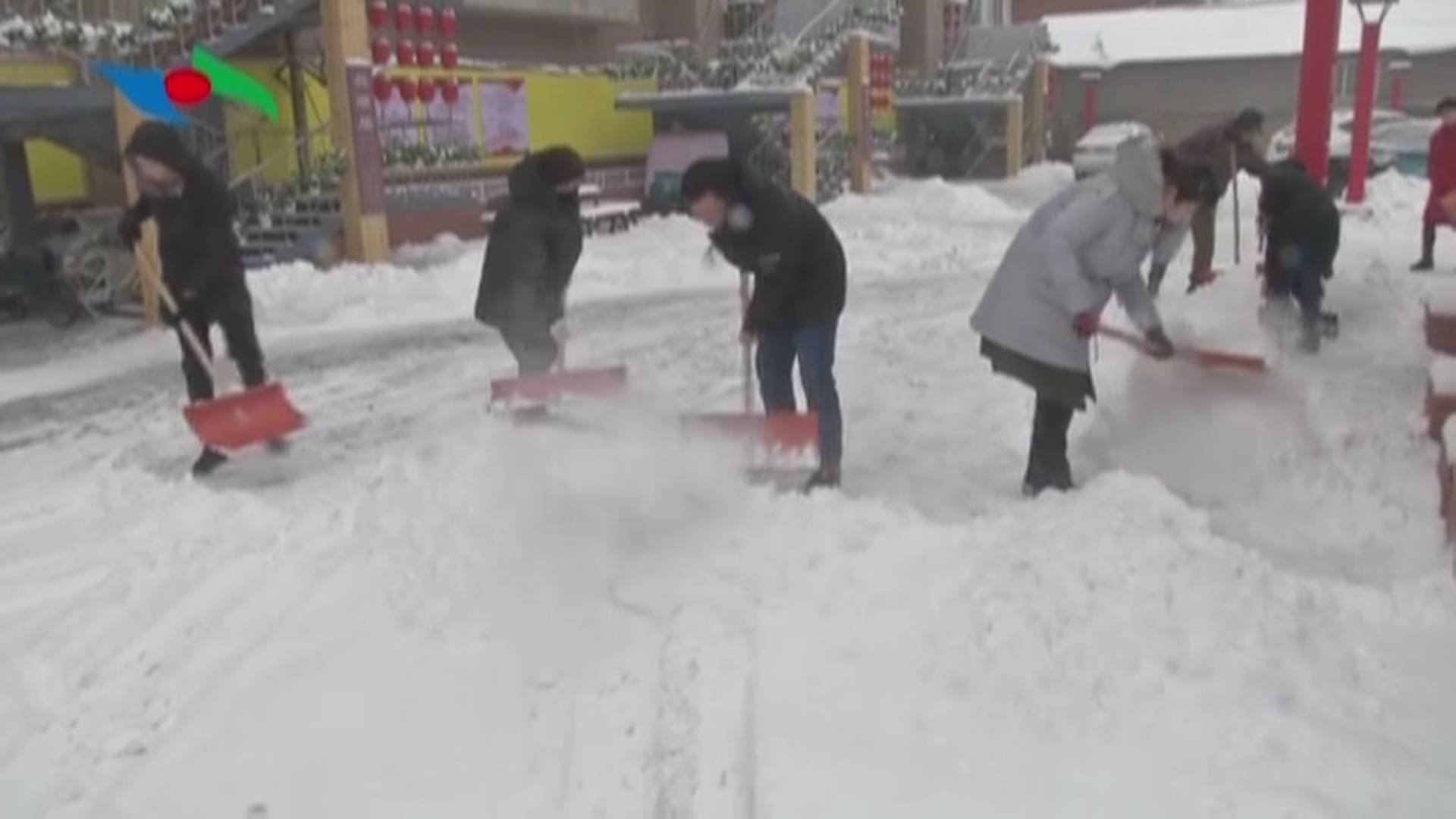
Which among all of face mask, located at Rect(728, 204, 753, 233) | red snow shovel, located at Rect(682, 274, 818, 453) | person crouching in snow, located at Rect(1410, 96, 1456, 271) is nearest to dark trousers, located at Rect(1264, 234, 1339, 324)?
person crouching in snow, located at Rect(1410, 96, 1456, 271)

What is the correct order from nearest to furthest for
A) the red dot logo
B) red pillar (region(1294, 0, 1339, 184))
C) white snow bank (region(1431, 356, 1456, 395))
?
white snow bank (region(1431, 356, 1456, 395)) → red pillar (region(1294, 0, 1339, 184)) → the red dot logo

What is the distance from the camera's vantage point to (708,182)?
16.4 ft

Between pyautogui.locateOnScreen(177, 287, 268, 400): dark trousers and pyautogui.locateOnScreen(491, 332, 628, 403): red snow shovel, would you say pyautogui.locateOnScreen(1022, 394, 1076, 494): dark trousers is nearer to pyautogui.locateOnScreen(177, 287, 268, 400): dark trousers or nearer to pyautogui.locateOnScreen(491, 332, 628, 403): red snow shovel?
pyautogui.locateOnScreen(491, 332, 628, 403): red snow shovel

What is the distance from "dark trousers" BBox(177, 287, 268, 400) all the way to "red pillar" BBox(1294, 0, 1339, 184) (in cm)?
796

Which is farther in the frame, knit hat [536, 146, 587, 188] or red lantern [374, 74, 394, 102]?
red lantern [374, 74, 394, 102]

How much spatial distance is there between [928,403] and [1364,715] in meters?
4.28

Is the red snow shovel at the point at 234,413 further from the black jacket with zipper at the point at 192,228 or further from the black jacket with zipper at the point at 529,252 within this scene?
the black jacket with zipper at the point at 529,252

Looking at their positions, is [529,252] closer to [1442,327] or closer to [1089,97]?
[1442,327]

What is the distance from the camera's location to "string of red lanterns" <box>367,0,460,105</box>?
47.3 feet

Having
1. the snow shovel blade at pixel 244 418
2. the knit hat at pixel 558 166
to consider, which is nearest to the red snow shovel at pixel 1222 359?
the knit hat at pixel 558 166

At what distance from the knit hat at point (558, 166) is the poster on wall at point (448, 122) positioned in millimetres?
9899

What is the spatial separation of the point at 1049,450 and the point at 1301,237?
3519 mm

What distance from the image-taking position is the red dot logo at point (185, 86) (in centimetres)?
1046

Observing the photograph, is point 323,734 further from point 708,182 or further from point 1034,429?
point 1034,429
